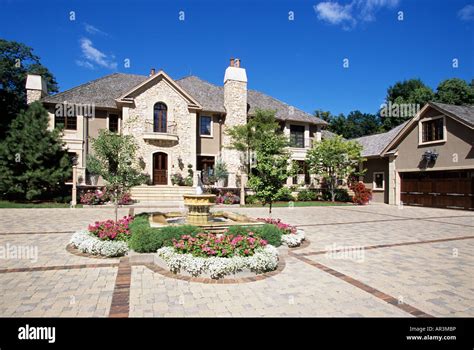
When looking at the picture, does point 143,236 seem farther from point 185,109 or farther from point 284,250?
point 185,109

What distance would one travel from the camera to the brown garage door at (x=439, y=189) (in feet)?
61.8

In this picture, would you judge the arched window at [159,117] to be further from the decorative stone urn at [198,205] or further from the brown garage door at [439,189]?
the brown garage door at [439,189]

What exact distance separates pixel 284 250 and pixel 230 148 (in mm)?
17984

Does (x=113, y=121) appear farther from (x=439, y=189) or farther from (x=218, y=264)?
(x=439, y=189)

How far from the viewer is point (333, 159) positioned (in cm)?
2453

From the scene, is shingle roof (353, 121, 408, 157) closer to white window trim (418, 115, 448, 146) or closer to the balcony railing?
white window trim (418, 115, 448, 146)

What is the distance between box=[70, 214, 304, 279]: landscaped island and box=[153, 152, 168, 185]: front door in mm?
15559

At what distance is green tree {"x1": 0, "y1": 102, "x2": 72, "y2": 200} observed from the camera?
17.9 meters

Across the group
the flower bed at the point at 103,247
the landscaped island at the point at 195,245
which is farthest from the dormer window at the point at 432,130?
the flower bed at the point at 103,247

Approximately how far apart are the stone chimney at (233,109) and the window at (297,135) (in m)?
5.59

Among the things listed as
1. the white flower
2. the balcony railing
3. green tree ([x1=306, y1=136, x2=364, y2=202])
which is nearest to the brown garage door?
green tree ([x1=306, y1=136, x2=364, y2=202])

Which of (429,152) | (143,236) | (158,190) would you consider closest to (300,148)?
(429,152)

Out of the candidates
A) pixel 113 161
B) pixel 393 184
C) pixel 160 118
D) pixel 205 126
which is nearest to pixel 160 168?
pixel 160 118
